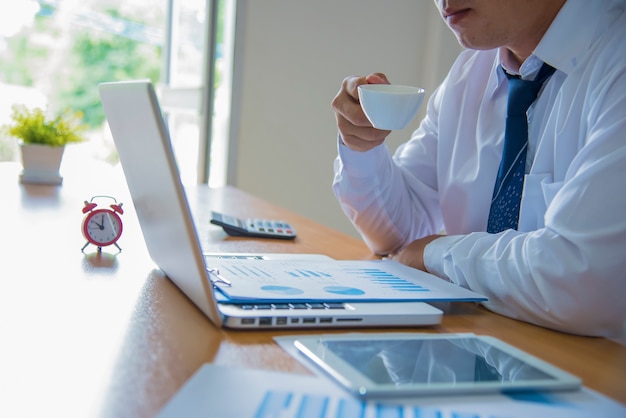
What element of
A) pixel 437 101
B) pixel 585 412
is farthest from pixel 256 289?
pixel 437 101

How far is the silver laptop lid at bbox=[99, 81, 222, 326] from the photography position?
63cm

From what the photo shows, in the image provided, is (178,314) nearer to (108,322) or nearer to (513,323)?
(108,322)

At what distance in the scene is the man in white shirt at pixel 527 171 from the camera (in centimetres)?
84

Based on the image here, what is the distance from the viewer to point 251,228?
4.26 feet

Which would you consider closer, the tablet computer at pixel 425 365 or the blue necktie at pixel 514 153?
the tablet computer at pixel 425 365

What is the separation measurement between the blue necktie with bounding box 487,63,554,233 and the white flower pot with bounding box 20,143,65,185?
1.16 m

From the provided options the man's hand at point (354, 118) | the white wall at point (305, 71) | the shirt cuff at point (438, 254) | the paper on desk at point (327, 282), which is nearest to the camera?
the paper on desk at point (327, 282)

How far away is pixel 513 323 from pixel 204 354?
40 centimetres

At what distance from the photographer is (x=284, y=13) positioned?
3.22 m

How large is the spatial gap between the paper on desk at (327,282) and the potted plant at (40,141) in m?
1.03

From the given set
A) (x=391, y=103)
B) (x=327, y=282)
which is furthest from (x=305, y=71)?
(x=327, y=282)

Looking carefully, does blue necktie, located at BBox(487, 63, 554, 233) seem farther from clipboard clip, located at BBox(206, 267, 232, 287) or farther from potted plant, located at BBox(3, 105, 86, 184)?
potted plant, located at BBox(3, 105, 86, 184)

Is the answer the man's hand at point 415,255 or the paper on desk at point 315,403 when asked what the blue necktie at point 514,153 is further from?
the paper on desk at point 315,403

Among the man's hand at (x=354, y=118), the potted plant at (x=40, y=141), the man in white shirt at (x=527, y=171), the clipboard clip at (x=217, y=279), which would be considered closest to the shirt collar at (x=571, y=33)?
the man in white shirt at (x=527, y=171)
